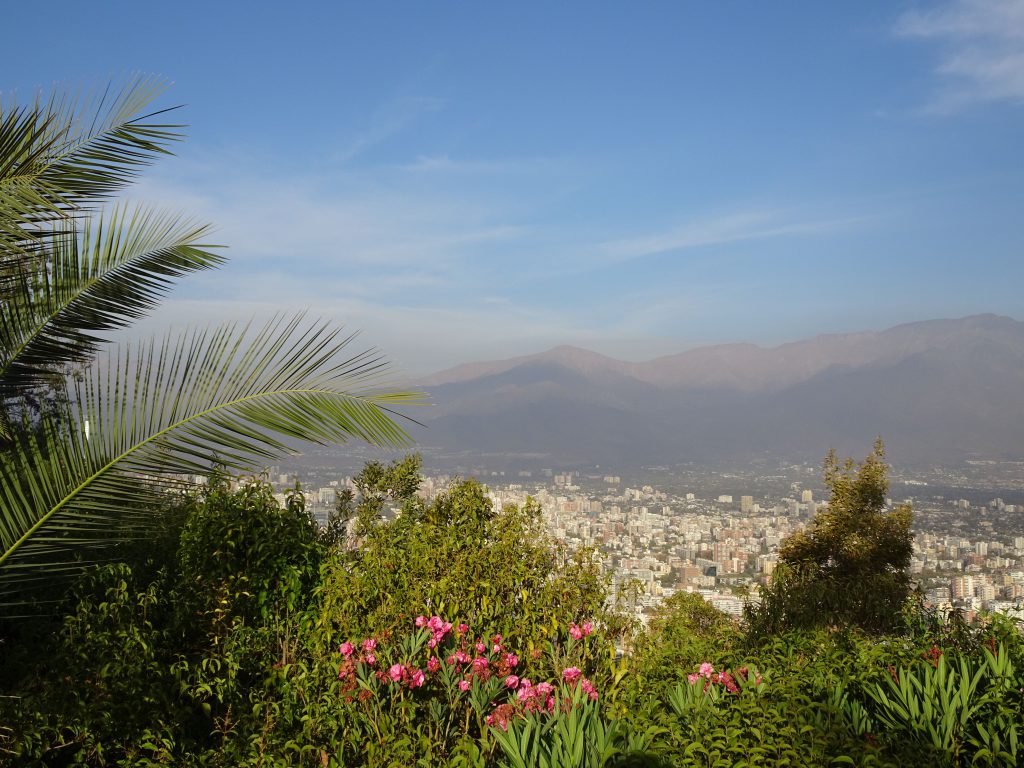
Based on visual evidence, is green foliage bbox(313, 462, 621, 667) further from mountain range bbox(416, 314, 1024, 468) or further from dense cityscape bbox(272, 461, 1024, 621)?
mountain range bbox(416, 314, 1024, 468)

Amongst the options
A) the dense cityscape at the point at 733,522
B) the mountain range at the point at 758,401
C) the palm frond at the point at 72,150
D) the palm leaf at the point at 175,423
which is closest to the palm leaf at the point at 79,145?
the palm frond at the point at 72,150

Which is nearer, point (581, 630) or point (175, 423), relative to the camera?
point (175, 423)

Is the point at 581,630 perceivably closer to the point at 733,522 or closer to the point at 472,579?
the point at 472,579

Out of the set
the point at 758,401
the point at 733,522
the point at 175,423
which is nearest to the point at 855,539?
the point at 175,423

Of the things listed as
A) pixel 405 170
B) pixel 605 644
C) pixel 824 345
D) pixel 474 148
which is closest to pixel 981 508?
pixel 474 148

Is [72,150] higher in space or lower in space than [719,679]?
higher

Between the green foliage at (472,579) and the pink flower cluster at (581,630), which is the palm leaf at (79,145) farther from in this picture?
the pink flower cluster at (581,630)

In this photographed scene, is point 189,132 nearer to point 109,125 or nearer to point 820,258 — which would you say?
point 109,125
